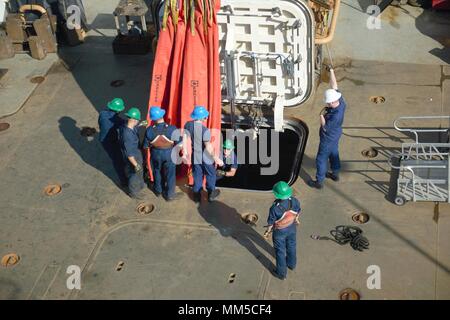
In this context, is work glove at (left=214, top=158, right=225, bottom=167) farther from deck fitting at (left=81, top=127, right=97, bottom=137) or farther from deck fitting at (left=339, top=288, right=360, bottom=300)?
deck fitting at (left=81, top=127, right=97, bottom=137)

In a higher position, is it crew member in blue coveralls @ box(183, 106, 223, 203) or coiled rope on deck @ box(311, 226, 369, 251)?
crew member in blue coveralls @ box(183, 106, 223, 203)

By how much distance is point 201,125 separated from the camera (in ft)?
25.7

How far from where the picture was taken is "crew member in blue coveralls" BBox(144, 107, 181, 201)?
25.9ft

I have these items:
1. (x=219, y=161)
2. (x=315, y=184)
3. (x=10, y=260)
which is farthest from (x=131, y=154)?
(x=315, y=184)

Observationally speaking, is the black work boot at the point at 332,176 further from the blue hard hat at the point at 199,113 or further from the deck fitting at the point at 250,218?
the blue hard hat at the point at 199,113

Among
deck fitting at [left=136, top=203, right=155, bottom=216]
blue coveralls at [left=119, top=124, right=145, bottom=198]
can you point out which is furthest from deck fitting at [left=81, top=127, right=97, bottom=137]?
deck fitting at [left=136, top=203, right=155, bottom=216]

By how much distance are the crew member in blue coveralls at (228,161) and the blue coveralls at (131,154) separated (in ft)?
3.73

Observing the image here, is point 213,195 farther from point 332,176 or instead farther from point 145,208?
point 332,176

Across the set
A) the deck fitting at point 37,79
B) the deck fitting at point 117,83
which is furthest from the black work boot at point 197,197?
the deck fitting at point 37,79

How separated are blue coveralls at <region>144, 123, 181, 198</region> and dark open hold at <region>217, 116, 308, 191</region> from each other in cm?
122

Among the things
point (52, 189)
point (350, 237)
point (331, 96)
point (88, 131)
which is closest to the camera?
point (350, 237)

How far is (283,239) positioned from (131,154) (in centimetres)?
243

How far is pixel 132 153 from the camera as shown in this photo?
26.4 feet

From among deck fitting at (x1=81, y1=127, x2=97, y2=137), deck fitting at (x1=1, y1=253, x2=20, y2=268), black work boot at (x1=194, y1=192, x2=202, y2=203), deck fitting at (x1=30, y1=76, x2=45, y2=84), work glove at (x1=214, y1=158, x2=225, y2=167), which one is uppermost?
deck fitting at (x1=30, y1=76, x2=45, y2=84)
